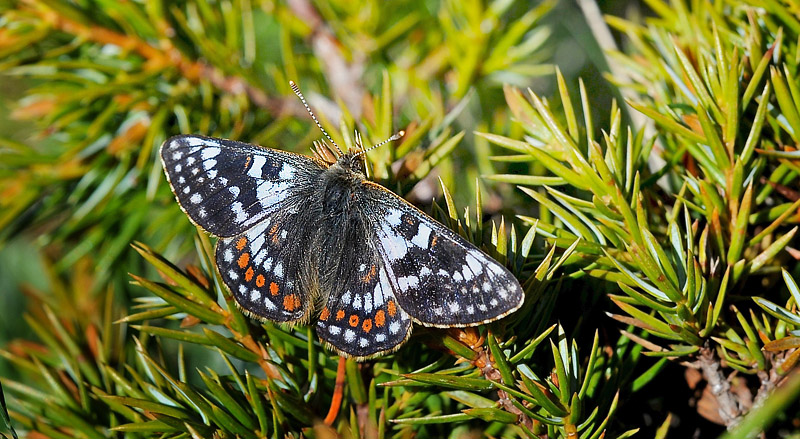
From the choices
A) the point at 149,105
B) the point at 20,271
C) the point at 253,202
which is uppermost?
the point at 149,105

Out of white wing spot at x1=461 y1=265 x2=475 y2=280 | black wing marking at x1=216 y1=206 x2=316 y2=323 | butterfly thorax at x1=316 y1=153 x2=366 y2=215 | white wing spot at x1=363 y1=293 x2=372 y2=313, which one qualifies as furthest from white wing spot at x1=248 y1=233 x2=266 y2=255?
white wing spot at x1=461 y1=265 x2=475 y2=280

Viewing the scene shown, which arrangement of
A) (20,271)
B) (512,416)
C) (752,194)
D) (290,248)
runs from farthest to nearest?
(20,271) < (290,248) < (752,194) < (512,416)

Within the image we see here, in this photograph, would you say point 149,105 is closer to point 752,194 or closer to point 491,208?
point 491,208

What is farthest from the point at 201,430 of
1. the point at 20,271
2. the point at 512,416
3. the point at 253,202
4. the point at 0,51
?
the point at 20,271

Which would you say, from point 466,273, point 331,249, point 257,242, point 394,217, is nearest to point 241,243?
point 257,242

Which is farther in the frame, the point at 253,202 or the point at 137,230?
the point at 137,230

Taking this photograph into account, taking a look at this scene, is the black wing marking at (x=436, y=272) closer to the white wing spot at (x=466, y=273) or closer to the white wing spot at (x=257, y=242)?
the white wing spot at (x=466, y=273)

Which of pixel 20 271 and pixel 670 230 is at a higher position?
pixel 670 230
